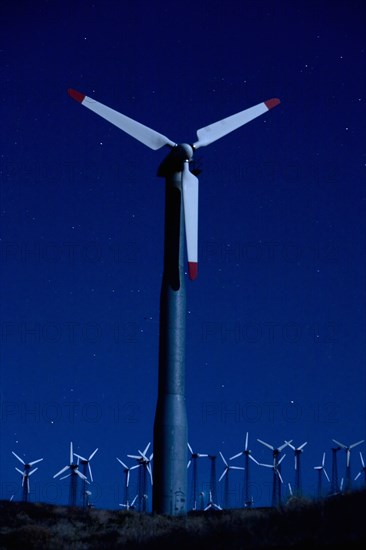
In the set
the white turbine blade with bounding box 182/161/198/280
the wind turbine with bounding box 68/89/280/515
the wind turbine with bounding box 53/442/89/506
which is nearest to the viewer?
the wind turbine with bounding box 68/89/280/515

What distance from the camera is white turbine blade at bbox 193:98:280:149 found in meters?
51.1

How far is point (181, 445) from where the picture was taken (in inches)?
1692

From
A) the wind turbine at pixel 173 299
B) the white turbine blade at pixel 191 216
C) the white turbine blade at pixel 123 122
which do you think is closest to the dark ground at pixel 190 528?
the wind turbine at pixel 173 299

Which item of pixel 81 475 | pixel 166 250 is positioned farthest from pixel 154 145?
pixel 81 475

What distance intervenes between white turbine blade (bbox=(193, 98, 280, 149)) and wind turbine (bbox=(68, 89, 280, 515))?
69 millimetres

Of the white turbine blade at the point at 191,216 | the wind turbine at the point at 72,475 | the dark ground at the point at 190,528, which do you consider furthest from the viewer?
the wind turbine at the point at 72,475

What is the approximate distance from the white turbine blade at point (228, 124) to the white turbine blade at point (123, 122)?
2.35 m

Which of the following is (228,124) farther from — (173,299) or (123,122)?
(173,299)

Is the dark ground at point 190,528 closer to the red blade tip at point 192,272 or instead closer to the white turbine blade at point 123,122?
the red blade tip at point 192,272

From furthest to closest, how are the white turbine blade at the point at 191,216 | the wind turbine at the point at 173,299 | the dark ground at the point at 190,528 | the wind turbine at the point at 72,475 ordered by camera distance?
the wind turbine at the point at 72,475, the white turbine blade at the point at 191,216, the wind turbine at the point at 173,299, the dark ground at the point at 190,528

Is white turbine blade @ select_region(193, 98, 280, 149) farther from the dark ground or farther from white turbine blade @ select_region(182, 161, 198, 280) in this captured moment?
the dark ground

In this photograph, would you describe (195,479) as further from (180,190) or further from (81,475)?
(180,190)

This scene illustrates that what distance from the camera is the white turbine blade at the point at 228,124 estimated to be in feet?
168

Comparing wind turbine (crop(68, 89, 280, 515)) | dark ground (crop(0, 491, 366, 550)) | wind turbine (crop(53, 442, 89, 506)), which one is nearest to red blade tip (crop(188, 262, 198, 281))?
wind turbine (crop(68, 89, 280, 515))
